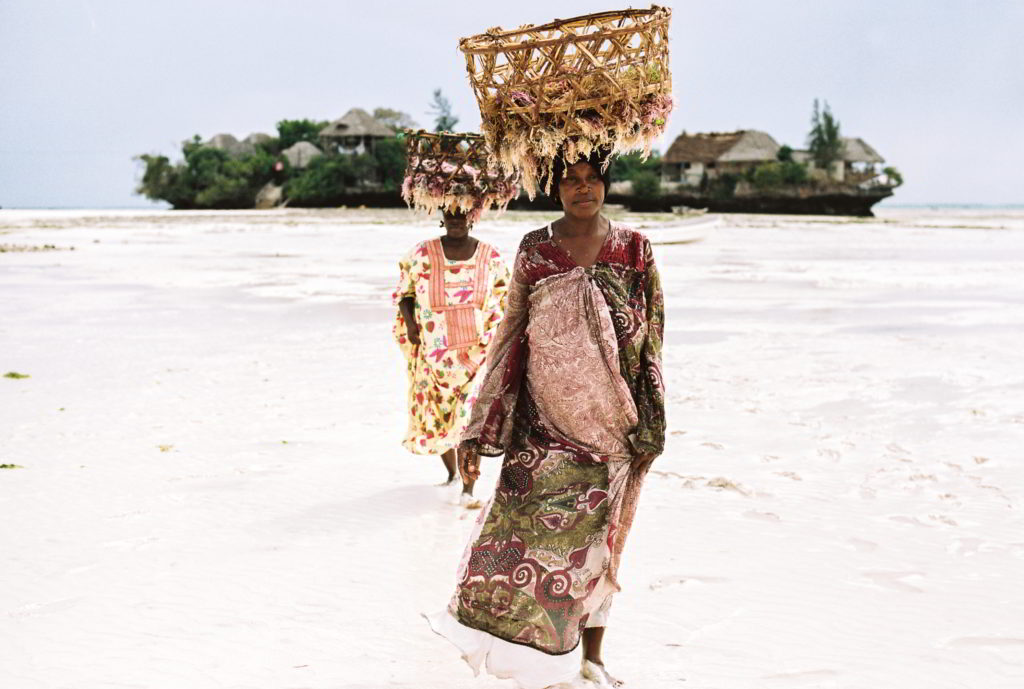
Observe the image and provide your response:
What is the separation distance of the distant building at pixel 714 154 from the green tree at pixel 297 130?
29.2 meters

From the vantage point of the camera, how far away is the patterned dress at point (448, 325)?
551 cm

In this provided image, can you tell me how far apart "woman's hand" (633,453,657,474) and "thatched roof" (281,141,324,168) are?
237 feet

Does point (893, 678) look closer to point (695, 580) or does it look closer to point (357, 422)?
point (695, 580)

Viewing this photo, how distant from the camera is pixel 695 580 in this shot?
421 centimetres

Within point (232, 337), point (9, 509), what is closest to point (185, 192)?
point (232, 337)

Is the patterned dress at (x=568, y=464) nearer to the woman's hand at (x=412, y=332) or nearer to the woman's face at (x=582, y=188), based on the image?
the woman's face at (x=582, y=188)

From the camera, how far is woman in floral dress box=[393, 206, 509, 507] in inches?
217

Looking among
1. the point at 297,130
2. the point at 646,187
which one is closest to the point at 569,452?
the point at 646,187

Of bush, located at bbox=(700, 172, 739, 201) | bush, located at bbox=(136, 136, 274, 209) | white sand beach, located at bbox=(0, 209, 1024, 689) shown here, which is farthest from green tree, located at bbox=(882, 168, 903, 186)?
white sand beach, located at bbox=(0, 209, 1024, 689)

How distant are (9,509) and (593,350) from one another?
11.4 feet

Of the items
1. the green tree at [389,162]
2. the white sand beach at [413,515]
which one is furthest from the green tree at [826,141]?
the white sand beach at [413,515]

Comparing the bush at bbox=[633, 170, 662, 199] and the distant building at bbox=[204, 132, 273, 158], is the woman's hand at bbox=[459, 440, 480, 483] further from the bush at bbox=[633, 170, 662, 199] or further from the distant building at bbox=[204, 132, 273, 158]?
the distant building at bbox=[204, 132, 273, 158]

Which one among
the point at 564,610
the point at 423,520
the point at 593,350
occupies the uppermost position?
the point at 593,350

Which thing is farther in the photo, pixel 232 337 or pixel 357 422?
pixel 232 337
